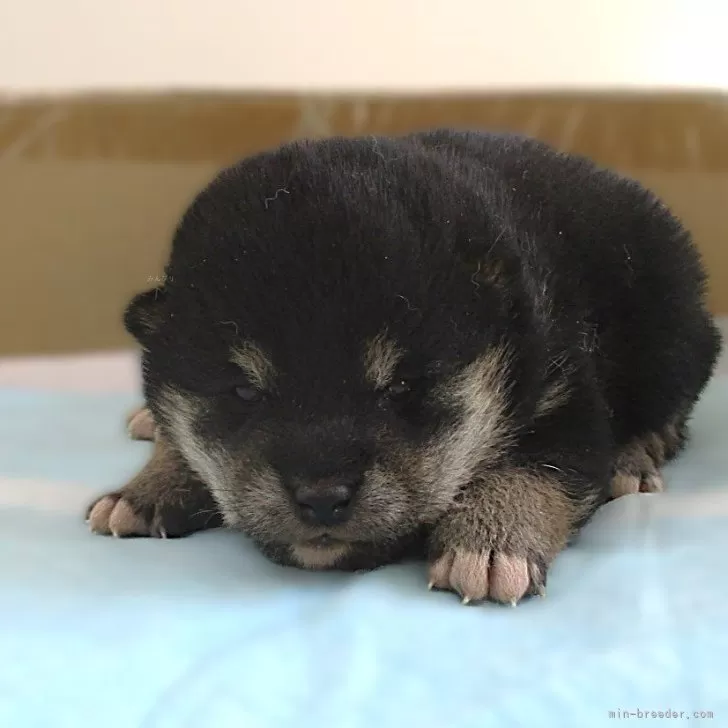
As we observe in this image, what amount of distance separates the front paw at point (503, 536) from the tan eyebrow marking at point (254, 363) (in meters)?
0.37

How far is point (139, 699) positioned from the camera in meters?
1.07

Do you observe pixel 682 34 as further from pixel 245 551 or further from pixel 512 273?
pixel 245 551

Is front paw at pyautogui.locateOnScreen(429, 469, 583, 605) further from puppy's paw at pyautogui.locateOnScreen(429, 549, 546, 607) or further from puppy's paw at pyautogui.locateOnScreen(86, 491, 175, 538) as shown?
puppy's paw at pyautogui.locateOnScreen(86, 491, 175, 538)

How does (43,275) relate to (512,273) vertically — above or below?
below

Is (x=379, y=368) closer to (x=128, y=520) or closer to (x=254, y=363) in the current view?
(x=254, y=363)

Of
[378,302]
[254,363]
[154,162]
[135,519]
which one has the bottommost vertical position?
[154,162]

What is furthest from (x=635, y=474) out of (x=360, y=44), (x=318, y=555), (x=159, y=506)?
(x=360, y=44)

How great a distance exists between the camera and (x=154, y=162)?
3.28m

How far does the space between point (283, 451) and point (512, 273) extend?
18.5 inches

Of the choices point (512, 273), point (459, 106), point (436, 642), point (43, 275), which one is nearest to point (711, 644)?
point (436, 642)

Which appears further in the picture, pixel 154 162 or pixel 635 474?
pixel 154 162

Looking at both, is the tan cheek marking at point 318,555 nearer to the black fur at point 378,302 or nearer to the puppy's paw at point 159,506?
the black fur at point 378,302

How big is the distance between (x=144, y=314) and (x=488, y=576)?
2.48 feet

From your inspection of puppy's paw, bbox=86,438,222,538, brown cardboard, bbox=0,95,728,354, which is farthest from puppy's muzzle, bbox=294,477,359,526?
brown cardboard, bbox=0,95,728,354
